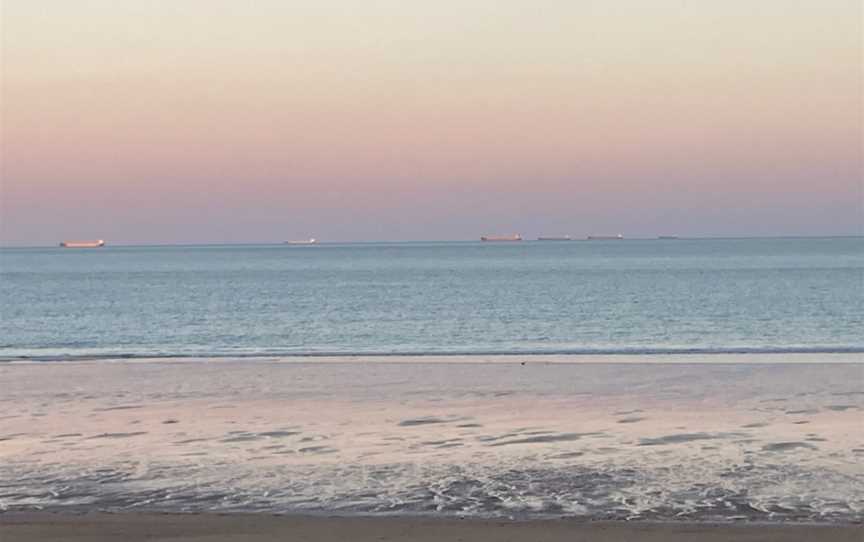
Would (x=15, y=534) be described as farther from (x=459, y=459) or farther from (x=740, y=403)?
(x=740, y=403)

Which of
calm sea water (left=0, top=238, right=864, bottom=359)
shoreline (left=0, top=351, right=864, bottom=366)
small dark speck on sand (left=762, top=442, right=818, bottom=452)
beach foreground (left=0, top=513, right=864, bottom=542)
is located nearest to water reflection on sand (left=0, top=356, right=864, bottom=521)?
small dark speck on sand (left=762, top=442, right=818, bottom=452)

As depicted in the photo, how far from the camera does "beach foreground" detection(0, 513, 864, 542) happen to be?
1110 cm

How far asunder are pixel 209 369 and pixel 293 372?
2500mm

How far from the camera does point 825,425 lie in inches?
712

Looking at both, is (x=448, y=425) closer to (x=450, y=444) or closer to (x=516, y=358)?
(x=450, y=444)

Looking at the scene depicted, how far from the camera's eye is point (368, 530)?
37.8 feet

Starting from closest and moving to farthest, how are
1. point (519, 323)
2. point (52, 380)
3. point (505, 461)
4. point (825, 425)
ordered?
point (505, 461) < point (825, 425) < point (52, 380) < point (519, 323)

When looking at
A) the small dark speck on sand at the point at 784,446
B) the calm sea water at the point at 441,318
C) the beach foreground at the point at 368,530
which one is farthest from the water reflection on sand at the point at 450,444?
the calm sea water at the point at 441,318

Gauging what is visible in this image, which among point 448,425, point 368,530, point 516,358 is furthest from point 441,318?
point 368,530

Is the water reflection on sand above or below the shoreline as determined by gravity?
above

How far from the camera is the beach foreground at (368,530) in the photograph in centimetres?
1110

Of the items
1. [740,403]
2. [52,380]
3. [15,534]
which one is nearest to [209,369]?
[52,380]

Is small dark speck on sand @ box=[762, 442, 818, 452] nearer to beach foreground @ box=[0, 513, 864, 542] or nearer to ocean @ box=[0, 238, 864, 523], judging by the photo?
ocean @ box=[0, 238, 864, 523]

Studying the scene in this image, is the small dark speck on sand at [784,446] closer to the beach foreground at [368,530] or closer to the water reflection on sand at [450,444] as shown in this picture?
the water reflection on sand at [450,444]
